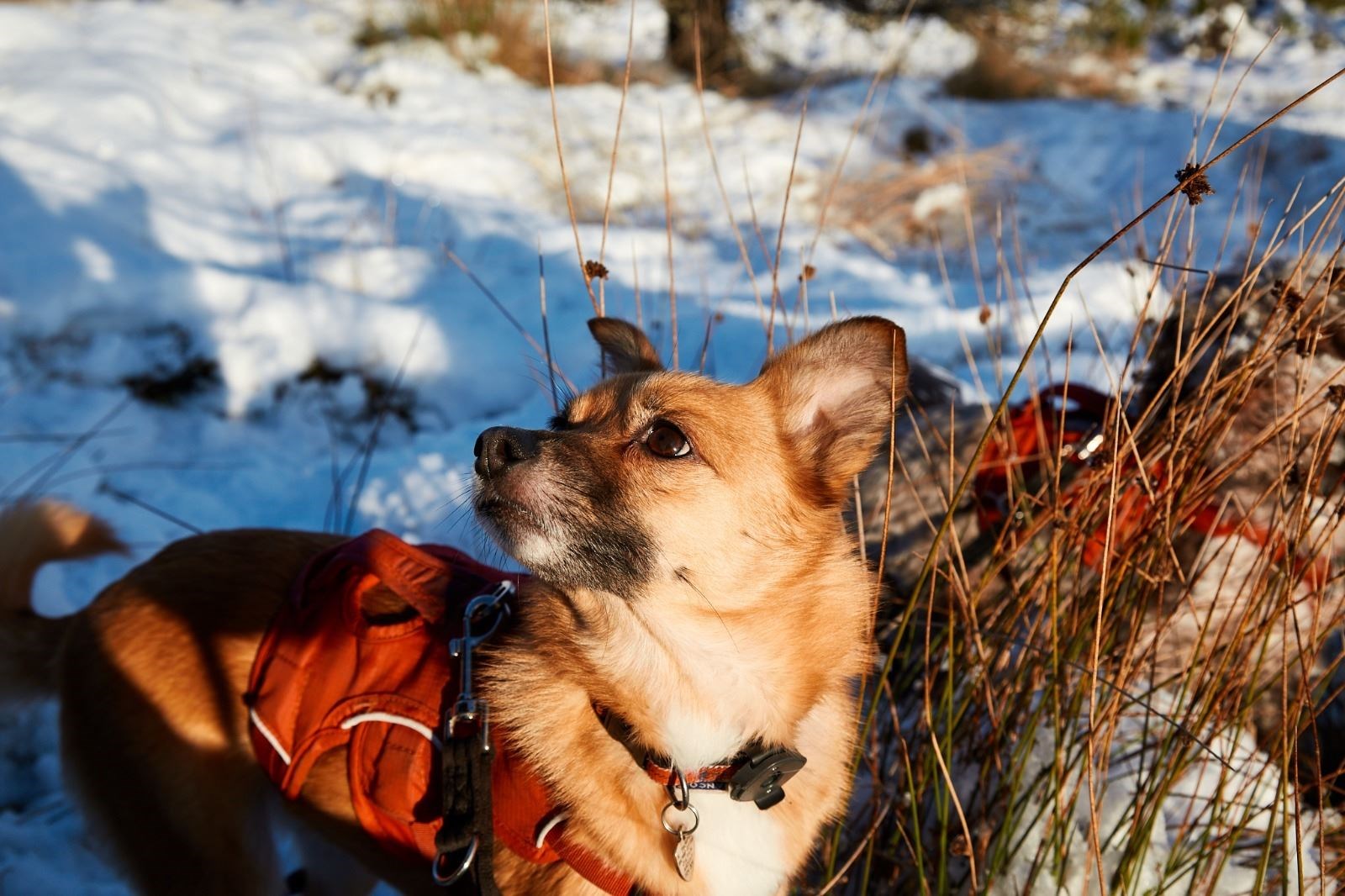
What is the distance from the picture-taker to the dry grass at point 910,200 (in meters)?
6.85

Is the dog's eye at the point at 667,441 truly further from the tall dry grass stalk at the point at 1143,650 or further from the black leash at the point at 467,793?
the black leash at the point at 467,793

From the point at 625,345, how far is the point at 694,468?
59 cm

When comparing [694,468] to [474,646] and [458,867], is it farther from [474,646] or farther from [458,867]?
[458,867]

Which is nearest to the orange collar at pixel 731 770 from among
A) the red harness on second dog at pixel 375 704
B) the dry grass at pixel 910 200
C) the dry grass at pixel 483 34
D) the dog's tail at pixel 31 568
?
the red harness on second dog at pixel 375 704

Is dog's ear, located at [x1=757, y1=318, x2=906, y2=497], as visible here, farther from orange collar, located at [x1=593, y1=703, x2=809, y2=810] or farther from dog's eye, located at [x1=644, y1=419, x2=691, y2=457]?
orange collar, located at [x1=593, y1=703, x2=809, y2=810]

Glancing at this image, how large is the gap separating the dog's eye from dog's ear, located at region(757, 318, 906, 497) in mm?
309

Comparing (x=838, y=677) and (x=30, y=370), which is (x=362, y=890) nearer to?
(x=838, y=677)

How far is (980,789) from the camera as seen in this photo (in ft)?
6.84

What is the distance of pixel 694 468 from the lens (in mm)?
1731

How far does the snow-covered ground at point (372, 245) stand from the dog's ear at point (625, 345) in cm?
29

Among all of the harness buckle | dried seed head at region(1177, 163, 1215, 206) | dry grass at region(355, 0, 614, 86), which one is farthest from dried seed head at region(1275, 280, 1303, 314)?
dry grass at region(355, 0, 614, 86)

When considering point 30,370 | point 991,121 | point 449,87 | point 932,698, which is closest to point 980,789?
point 932,698

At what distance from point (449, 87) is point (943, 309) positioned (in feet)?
17.3

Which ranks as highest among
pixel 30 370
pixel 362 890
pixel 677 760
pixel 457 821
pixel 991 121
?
pixel 991 121
